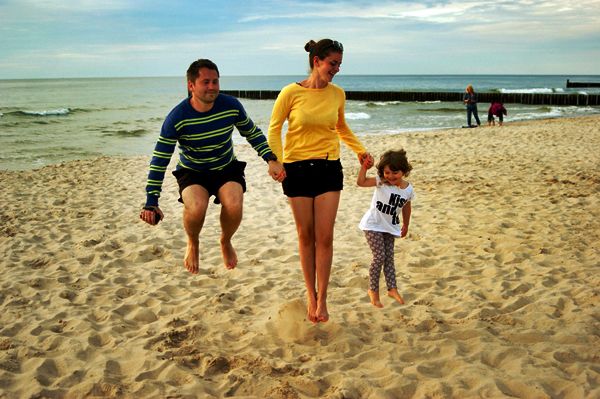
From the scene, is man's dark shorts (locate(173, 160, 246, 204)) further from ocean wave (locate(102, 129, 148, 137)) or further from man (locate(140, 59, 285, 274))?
ocean wave (locate(102, 129, 148, 137))

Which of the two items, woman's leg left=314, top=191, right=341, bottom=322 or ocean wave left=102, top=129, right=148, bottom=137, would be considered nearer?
woman's leg left=314, top=191, right=341, bottom=322

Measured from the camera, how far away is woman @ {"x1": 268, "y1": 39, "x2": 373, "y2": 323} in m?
3.90

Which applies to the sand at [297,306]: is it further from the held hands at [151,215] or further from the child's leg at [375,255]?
the held hands at [151,215]

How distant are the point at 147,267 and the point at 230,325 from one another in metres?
2.08

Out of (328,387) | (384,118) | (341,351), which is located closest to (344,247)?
(341,351)

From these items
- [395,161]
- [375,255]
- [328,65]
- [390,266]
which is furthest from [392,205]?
[328,65]

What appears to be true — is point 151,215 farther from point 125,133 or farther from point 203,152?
point 125,133

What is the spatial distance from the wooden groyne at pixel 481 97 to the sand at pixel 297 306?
30.0 metres

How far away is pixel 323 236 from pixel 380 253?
0.60m

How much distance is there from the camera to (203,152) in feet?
14.1

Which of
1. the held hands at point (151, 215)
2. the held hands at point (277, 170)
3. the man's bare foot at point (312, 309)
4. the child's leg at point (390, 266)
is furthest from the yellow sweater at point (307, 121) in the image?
the man's bare foot at point (312, 309)

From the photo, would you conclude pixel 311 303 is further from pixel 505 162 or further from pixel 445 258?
pixel 505 162

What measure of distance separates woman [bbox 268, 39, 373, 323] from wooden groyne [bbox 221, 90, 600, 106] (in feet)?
110

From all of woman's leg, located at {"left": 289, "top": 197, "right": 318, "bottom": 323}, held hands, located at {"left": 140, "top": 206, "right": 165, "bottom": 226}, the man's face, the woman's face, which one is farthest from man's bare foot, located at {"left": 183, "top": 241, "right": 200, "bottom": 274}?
the woman's face
